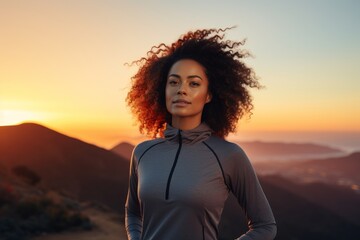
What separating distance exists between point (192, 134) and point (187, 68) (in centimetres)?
47

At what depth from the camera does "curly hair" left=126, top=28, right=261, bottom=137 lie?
308cm

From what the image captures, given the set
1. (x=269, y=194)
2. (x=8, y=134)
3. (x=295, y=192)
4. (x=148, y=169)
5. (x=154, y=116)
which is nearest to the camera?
(x=148, y=169)

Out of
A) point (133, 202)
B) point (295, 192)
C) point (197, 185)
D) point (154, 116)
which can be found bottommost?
point (295, 192)

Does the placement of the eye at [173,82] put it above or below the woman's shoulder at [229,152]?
above

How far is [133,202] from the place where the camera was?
123 inches

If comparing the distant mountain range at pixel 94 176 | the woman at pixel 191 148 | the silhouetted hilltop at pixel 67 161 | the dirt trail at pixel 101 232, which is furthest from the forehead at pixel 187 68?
the silhouetted hilltop at pixel 67 161

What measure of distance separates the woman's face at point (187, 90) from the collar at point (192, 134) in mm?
97

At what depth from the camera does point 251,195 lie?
265 cm

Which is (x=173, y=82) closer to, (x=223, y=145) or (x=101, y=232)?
(x=223, y=145)

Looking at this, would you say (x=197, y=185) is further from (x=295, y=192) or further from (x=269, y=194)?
(x=295, y=192)

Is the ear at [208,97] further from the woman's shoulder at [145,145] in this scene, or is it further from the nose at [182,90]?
the woman's shoulder at [145,145]

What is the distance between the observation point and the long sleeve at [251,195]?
2.63m

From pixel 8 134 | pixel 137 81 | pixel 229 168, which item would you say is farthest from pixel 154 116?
pixel 8 134

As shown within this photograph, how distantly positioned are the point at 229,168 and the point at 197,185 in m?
0.24
